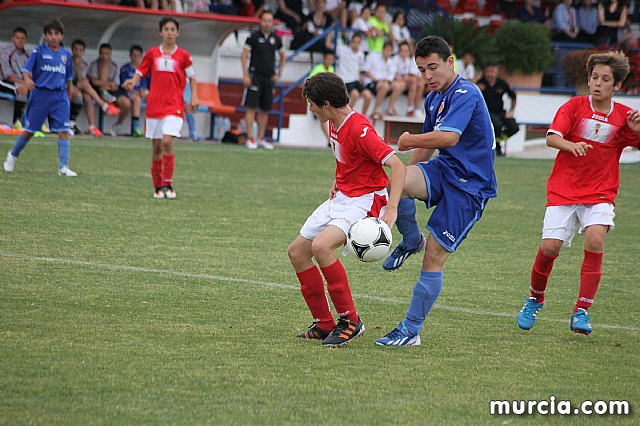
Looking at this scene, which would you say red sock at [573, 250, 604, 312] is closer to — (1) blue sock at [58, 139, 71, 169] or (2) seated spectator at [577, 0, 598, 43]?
(1) blue sock at [58, 139, 71, 169]

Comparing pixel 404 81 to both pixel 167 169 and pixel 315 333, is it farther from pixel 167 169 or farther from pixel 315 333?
pixel 315 333

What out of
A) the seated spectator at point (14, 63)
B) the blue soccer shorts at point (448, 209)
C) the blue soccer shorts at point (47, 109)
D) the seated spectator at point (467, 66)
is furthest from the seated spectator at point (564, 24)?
the blue soccer shorts at point (448, 209)

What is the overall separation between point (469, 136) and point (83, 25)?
15.8 metres

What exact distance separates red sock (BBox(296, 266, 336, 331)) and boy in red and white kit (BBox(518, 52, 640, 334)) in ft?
4.38

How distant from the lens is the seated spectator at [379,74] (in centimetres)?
2216

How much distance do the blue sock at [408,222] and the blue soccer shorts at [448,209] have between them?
25 cm

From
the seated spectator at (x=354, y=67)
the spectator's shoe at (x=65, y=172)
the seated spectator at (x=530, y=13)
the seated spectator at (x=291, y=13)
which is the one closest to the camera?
the spectator's shoe at (x=65, y=172)

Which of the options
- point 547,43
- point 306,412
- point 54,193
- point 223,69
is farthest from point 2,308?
point 547,43

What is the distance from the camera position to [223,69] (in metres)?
23.3

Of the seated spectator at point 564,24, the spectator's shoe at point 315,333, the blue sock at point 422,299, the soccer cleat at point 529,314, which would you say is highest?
the seated spectator at point 564,24

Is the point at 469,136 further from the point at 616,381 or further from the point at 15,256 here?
the point at 15,256

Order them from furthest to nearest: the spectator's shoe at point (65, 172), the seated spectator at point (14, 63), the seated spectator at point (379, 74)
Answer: the seated spectator at point (379, 74)
the seated spectator at point (14, 63)
the spectator's shoe at point (65, 172)

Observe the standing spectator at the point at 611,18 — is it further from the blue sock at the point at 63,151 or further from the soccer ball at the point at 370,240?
the soccer ball at the point at 370,240

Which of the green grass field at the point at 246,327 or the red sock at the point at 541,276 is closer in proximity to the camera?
the green grass field at the point at 246,327
